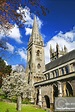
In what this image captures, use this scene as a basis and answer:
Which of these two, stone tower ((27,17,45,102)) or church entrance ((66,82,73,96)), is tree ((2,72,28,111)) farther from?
church entrance ((66,82,73,96))

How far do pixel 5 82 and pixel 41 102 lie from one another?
37.5ft

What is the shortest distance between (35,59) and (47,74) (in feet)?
24.8

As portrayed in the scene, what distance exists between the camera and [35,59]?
52062 millimetres

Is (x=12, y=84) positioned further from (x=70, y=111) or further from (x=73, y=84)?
(x=70, y=111)

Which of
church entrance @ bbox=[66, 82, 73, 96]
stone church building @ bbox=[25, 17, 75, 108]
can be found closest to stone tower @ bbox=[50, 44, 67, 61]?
stone church building @ bbox=[25, 17, 75, 108]

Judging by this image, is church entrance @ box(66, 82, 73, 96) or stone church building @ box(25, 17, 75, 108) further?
stone church building @ box(25, 17, 75, 108)

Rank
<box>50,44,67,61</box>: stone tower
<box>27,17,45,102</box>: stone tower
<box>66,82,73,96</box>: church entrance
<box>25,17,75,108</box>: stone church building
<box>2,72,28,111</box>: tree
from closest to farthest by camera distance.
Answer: <box>66,82,73,96</box>: church entrance < <box>25,17,75,108</box>: stone church building < <box>2,72,28,111</box>: tree < <box>27,17,45,102</box>: stone tower < <box>50,44,67,61</box>: stone tower

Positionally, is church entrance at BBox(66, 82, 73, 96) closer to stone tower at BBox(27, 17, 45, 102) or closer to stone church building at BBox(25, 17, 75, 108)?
stone church building at BBox(25, 17, 75, 108)

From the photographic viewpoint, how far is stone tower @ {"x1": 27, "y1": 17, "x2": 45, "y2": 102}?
48888 millimetres

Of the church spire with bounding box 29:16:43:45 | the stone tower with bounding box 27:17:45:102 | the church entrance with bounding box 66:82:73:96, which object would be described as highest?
the church spire with bounding box 29:16:43:45

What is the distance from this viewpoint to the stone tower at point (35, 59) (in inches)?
1925

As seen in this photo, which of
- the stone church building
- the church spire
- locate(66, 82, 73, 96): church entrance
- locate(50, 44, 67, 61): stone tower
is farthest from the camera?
locate(50, 44, 67, 61): stone tower

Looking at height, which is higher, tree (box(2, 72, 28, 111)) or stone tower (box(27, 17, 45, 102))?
stone tower (box(27, 17, 45, 102))

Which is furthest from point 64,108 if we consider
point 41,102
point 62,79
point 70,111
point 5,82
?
point 5,82
